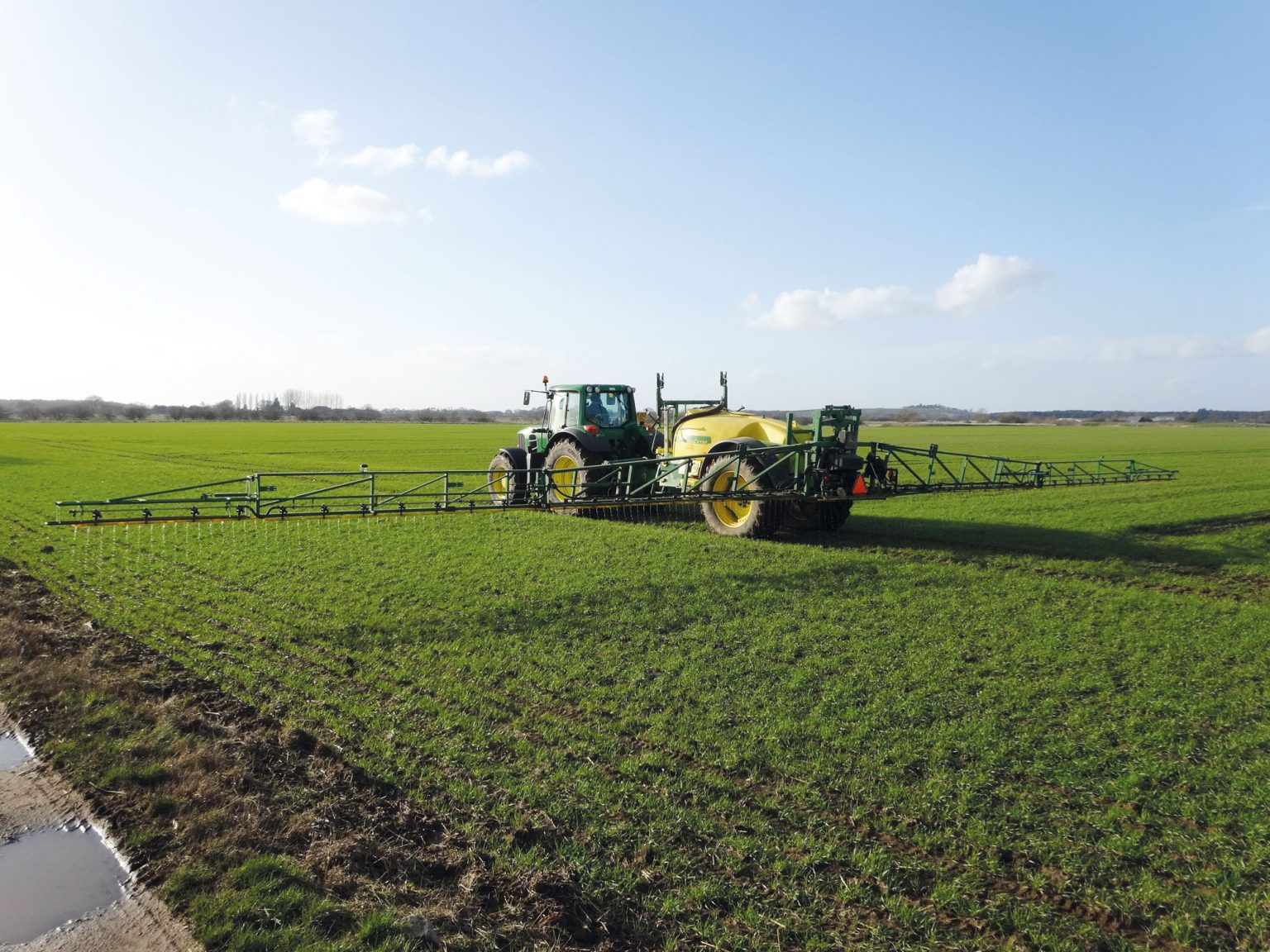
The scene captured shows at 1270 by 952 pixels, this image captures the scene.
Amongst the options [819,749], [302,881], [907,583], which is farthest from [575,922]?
[907,583]

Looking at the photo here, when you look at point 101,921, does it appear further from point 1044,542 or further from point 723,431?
point 1044,542

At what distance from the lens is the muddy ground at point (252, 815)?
3.51m

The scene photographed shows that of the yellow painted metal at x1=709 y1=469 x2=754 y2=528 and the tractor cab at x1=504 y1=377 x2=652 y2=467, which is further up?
the tractor cab at x1=504 y1=377 x2=652 y2=467

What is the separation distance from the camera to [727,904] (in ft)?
11.7

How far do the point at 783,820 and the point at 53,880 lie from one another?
3686 millimetres

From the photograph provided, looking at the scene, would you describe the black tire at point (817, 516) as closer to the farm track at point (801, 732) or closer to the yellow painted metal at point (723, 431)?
the yellow painted metal at point (723, 431)

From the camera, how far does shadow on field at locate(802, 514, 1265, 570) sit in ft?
39.2

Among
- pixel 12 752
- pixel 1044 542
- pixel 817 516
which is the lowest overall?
pixel 12 752

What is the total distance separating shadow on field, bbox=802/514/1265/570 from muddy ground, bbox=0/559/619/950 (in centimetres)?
883

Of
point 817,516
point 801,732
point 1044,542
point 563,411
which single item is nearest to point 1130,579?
point 1044,542

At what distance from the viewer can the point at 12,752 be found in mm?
5070

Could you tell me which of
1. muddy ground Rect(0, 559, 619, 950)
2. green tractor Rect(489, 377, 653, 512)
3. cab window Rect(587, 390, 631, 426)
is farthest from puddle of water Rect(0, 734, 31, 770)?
cab window Rect(587, 390, 631, 426)

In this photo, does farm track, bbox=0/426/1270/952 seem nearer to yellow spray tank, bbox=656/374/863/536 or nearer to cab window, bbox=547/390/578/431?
yellow spray tank, bbox=656/374/863/536

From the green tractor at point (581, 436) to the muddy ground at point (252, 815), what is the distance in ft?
25.6
